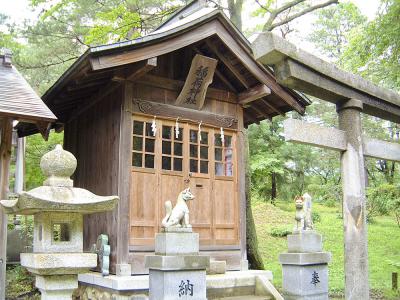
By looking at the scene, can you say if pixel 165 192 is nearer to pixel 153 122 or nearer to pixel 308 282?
pixel 153 122

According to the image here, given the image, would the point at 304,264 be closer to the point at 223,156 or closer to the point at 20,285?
the point at 223,156

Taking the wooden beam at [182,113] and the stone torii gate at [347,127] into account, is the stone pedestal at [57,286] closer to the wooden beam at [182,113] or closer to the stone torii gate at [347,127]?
the stone torii gate at [347,127]

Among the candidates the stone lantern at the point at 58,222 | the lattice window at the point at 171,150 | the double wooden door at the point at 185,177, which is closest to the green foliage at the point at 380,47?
the double wooden door at the point at 185,177

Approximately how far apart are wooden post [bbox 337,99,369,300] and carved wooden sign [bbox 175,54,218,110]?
14.4ft

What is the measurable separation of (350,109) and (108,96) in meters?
5.96

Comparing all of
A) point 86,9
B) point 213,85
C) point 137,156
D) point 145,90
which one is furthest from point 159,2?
A: point 137,156

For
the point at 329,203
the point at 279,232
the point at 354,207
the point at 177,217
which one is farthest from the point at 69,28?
the point at 329,203

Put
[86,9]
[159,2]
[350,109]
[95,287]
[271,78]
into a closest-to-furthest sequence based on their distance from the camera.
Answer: [350,109] → [95,287] → [271,78] → [159,2] → [86,9]

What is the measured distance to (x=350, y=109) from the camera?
6.85 meters

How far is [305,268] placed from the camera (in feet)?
32.0

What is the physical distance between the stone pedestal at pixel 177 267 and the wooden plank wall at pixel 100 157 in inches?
80.9

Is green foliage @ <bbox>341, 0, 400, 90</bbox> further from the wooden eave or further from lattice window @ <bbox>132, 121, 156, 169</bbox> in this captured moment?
lattice window @ <bbox>132, 121, 156, 169</bbox>

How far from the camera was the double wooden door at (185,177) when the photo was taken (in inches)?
385

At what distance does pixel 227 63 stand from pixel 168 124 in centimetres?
232
